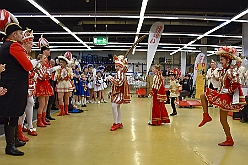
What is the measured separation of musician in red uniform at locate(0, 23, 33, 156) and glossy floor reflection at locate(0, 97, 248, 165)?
1.84ft

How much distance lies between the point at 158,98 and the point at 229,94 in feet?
6.39

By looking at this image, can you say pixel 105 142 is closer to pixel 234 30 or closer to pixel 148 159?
pixel 148 159

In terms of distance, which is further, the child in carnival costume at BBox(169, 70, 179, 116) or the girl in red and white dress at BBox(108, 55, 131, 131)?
the child in carnival costume at BBox(169, 70, 179, 116)

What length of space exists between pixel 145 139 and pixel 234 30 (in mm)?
13710

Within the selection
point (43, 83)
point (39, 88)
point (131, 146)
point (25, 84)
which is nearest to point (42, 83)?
point (43, 83)

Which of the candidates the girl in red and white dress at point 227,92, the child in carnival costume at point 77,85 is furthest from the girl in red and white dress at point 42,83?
the child in carnival costume at point 77,85

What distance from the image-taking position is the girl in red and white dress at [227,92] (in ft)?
13.2

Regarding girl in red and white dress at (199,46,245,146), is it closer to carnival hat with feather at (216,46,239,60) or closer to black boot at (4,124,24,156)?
carnival hat with feather at (216,46,239,60)

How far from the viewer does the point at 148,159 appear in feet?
11.3

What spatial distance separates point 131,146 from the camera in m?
4.09

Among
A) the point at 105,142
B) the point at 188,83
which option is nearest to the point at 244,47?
the point at 188,83

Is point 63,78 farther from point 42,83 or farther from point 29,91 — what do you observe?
point 29,91

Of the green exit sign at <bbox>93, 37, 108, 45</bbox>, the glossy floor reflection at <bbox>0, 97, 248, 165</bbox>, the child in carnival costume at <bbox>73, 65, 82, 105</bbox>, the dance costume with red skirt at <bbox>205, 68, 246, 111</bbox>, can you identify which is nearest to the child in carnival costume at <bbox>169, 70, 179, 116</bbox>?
the glossy floor reflection at <bbox>0, 97, 248, 165</bbox>

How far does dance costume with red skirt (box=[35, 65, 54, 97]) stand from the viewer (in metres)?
5.18
